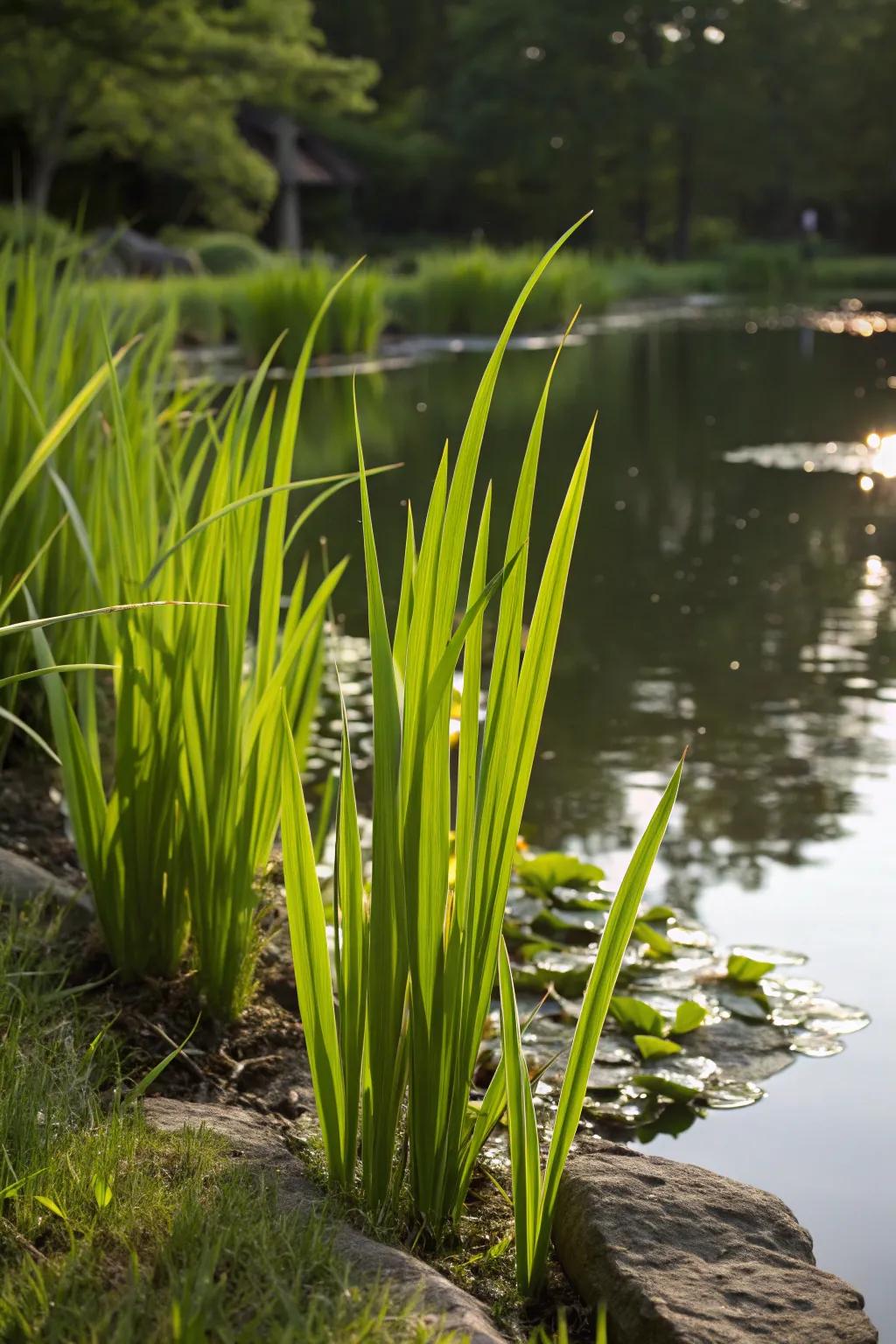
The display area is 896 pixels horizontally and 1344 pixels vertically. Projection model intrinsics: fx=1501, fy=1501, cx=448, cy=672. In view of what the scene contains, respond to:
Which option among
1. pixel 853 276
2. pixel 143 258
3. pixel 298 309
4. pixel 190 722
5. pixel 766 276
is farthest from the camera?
pixel 853 276

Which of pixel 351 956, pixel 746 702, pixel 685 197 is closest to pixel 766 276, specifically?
pixel 685 197

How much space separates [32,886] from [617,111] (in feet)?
129

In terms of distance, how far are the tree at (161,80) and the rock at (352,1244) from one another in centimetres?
2090

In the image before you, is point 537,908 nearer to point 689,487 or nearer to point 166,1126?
point 166,1126

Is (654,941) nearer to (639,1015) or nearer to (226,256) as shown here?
(639,1015)

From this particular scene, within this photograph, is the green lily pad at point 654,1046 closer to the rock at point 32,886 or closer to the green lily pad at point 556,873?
the green lily pad at point 556,873

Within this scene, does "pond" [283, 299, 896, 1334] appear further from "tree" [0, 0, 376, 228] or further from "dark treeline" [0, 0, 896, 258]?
"dark treeline" [0, 0, 896, 258]

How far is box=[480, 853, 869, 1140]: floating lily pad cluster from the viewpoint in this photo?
231 cm

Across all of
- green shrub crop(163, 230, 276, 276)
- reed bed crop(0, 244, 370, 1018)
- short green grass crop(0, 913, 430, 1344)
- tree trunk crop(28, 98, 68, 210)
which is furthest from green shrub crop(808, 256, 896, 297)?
short green grass crop(0, 913, 430, 1344)

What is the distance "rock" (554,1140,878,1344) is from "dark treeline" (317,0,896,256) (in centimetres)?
3529

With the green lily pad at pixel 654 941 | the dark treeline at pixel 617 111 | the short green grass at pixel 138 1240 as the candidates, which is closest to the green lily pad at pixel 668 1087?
the green lily pad at pixel 654 941

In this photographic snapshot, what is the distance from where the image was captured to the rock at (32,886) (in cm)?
233

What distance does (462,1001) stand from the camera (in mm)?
1523

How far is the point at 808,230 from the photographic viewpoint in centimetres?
4153
